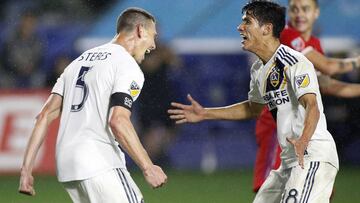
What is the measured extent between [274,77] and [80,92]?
1.41 m

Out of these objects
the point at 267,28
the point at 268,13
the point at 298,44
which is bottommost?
the point at 298,44

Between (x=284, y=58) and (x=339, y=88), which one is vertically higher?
(x=284, y=58)

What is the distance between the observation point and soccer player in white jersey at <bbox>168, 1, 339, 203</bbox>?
6410 millimetres

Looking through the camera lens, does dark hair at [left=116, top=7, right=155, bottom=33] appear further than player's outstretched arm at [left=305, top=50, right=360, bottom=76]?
No

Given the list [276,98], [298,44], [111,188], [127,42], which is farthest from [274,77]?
[298,44]

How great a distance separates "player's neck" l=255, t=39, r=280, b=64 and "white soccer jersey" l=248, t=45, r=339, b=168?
0.08 meters

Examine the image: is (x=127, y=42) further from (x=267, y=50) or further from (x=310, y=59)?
(x=310, y=59)

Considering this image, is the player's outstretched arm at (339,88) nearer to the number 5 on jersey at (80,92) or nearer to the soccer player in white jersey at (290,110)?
the soccer player in white jersey at (290,110)

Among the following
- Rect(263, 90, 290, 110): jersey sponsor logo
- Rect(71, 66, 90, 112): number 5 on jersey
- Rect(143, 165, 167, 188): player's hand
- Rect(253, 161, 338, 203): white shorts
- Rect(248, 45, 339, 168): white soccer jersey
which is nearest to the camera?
Rect(143, 165, 167, 188): player's hand

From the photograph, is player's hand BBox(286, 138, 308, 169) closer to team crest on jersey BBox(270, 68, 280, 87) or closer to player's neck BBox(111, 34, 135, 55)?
team crest on jersey BBox(270, 68, 280, 87)

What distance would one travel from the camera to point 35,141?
6.14m

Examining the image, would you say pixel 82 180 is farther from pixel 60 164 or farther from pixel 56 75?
pixel 56 75

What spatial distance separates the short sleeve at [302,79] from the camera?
6.46 meters

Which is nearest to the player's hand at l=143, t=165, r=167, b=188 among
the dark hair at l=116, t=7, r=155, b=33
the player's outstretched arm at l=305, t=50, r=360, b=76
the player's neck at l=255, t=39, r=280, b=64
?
the dark hair at l=116, t=7, r=155, b=33
